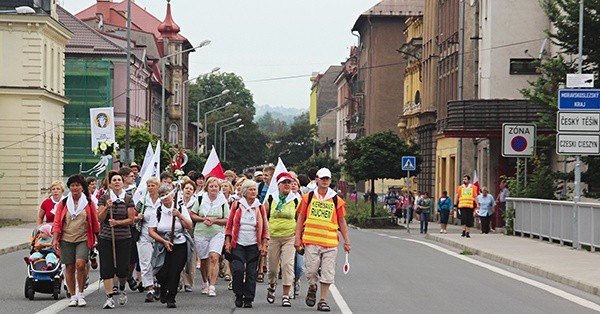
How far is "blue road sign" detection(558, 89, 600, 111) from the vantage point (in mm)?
28406

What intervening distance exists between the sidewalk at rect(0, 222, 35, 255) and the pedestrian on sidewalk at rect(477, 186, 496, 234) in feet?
44.7

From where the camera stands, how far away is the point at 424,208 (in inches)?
1820

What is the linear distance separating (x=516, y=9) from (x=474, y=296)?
3392 centimetres

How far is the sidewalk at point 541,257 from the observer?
21595 mm

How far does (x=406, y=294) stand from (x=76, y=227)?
512 centimetres

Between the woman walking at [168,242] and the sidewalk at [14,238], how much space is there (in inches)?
549

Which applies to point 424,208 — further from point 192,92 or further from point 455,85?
point 192,92

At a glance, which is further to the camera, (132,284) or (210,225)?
(132,284)

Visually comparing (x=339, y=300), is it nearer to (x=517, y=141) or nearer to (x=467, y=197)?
(x=517, y=141)

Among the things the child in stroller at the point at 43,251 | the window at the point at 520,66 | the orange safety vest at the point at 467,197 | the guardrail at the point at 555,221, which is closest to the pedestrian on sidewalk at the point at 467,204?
the orange safety vest at the point at 467,197

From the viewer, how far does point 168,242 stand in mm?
16656

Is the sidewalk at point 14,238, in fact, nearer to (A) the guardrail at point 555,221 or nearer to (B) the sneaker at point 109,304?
(A) the guardrail at point 555,221

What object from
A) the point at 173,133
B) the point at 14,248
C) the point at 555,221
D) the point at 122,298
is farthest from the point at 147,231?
the point at 173,133

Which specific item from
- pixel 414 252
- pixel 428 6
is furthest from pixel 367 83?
pixel 414 252
